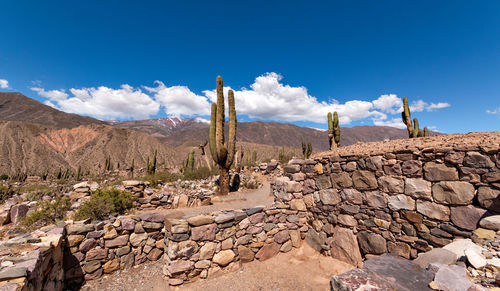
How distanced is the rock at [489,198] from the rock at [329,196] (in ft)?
7.06

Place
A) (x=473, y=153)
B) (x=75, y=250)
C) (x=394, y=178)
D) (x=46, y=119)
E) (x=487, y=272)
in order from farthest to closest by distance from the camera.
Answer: (x=46, y=119) < (x=75, y=250) < (x=394, y=178) < (x=473, y=153) < (x=487, y=272)

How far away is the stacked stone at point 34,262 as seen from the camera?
2.31 m

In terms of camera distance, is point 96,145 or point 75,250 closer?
point 75,250

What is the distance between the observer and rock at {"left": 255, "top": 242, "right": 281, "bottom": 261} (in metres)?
4.75

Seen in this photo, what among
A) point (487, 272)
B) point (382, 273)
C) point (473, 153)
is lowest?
point (382, 273)

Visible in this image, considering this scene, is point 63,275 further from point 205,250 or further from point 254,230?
point 254,230

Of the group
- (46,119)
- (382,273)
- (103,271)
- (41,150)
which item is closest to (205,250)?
(103,271)

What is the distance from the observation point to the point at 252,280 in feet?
13.4

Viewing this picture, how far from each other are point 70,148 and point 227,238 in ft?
252

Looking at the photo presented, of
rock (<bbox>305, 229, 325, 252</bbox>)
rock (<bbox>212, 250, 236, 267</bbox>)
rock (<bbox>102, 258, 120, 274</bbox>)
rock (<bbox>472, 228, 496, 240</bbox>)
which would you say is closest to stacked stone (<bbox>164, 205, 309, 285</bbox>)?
rock (<bbox>212, 250, 236, 267</bbox>)

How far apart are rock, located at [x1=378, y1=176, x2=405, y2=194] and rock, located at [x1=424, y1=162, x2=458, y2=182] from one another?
40 centimetres

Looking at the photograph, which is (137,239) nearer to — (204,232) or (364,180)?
(204,232)

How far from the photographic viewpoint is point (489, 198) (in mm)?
2840

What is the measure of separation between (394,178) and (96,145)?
74.4 m
